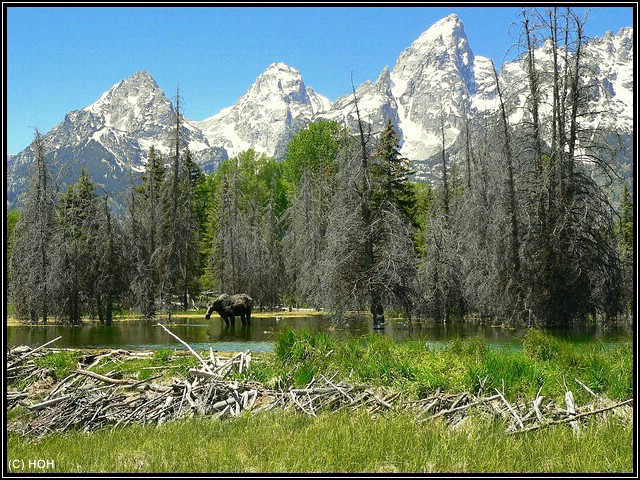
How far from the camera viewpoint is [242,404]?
9.95 meters

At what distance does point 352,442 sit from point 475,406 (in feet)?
8.38

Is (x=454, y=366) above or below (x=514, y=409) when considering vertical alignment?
above

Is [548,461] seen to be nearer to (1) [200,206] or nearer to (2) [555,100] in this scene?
(2) [555,100]

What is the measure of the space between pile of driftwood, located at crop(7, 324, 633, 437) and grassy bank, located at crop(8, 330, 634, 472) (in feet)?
0.84

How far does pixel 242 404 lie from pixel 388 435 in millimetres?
3141

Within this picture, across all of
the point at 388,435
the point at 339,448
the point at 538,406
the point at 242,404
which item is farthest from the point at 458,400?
the point at 242,404

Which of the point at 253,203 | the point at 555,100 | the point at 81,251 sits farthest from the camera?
the point at 253,203

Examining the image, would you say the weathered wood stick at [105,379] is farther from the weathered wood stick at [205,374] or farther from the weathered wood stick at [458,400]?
the weathered wood stick at [458,400]

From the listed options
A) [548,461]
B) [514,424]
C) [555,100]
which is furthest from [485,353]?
[555,100]

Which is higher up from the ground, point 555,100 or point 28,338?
point 555,100

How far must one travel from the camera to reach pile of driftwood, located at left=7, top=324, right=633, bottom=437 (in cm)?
875

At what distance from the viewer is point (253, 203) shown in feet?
196

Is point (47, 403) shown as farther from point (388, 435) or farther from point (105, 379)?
point (388, 435)

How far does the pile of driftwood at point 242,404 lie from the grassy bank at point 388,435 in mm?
256
